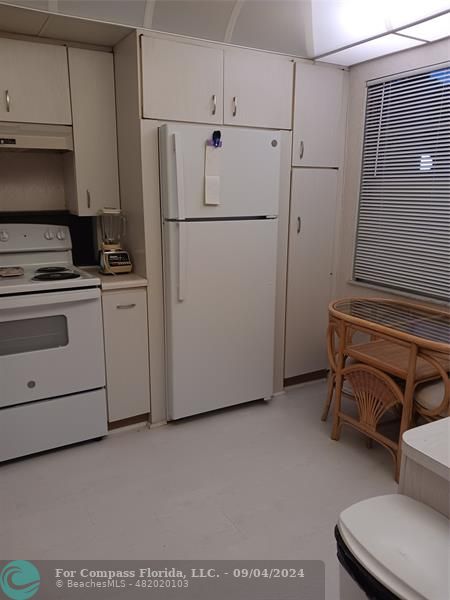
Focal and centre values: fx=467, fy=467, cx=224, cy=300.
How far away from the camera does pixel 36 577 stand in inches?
71.2

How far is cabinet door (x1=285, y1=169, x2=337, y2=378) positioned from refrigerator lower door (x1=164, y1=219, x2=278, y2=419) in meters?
0.27

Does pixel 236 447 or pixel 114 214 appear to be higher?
pixel 114 214

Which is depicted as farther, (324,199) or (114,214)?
(324,199)

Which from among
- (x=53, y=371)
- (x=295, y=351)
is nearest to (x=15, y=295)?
(x=53, y=371)

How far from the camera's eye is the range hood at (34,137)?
2.59 metres

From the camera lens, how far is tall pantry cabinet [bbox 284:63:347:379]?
3090 millimetres

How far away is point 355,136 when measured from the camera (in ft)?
10.7

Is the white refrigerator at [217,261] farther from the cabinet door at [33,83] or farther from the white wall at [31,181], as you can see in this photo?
the white wall at [31,181]

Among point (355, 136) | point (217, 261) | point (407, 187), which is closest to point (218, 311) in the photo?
point (217, 261)

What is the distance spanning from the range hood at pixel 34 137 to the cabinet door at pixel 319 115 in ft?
4.73

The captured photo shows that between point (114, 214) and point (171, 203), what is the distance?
46 centimetres

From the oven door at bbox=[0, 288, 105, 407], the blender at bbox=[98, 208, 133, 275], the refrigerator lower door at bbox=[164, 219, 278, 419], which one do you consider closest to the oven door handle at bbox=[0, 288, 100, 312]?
the oven door at bbox=[0, 288, 105, 407]

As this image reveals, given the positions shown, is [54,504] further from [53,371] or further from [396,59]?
[396,59]

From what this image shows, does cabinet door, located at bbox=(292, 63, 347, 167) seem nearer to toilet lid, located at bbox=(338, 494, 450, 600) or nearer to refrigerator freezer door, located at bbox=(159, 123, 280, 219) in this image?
refrigerator freezer door, located at bbox=(159, 123, 280, 219)
